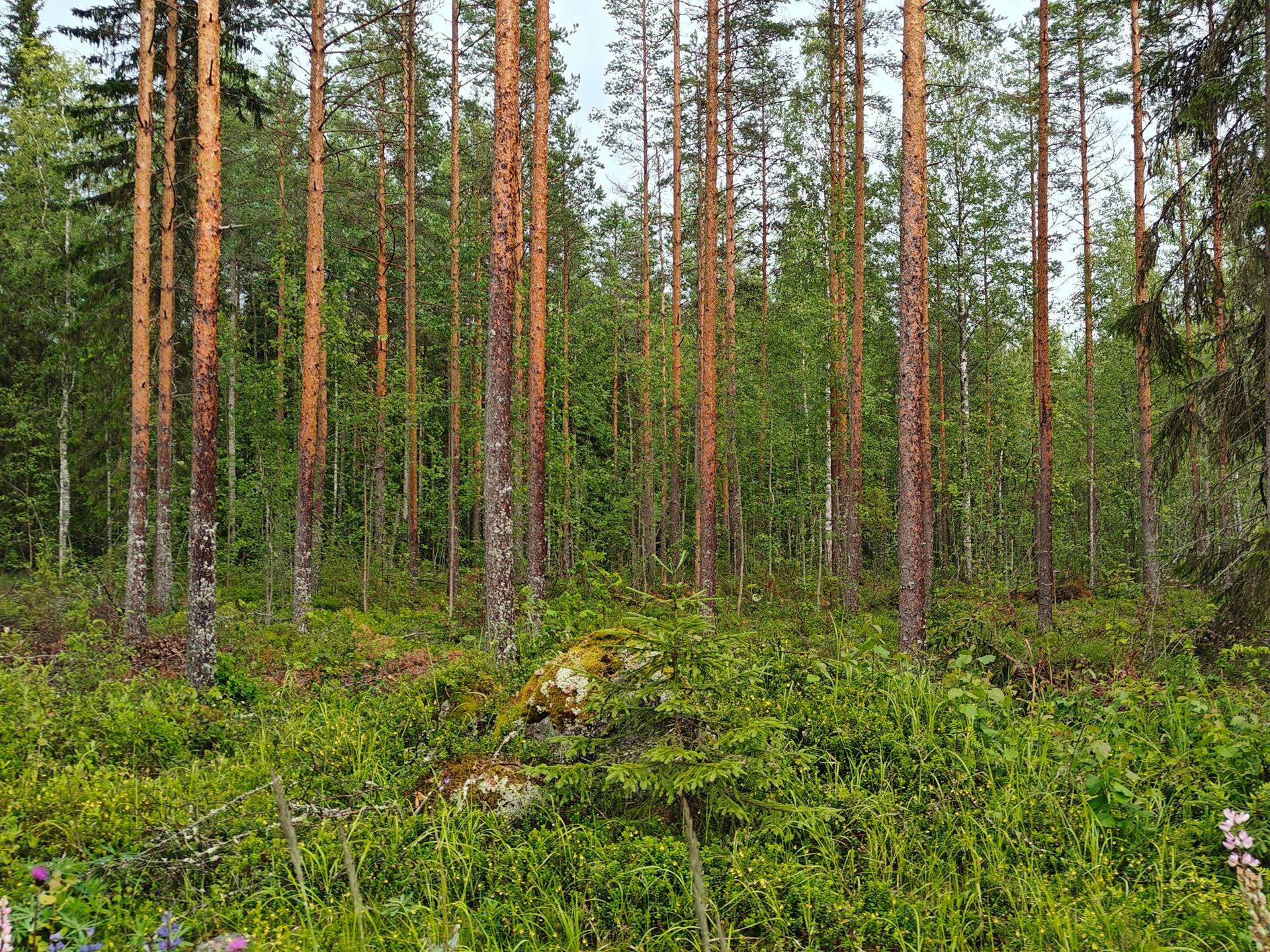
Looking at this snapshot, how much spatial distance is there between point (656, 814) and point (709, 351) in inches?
411

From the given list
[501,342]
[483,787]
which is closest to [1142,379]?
[501,342]

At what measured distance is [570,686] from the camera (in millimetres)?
5035

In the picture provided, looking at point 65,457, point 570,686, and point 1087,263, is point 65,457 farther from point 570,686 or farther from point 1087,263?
point 1087,263

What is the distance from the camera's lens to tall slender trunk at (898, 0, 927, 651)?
8203 millimetres

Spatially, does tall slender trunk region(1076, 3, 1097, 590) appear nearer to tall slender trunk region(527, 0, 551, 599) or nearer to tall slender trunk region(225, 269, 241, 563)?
tall slender trunk region(527, 0, 551, 599)

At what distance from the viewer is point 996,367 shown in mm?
26578

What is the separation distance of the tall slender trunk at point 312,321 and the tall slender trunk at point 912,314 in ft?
32.5

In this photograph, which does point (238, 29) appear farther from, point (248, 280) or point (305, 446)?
point (248, 280)

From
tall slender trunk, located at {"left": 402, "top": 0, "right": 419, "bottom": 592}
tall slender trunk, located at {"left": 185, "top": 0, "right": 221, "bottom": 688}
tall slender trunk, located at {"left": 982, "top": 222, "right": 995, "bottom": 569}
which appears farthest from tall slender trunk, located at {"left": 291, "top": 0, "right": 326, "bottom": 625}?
tall slender trunk, located at {"left": 982, "top": 222, "right": 995, "bottom": 569}

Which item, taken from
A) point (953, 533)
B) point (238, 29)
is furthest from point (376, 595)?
point (953, 533)

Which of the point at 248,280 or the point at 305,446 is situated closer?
the point at 305,446

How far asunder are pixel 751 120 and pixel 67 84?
21460mm

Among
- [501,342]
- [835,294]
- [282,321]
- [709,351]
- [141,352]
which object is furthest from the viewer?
[835,294]

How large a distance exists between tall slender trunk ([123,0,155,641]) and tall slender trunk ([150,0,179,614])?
14.8 inches
